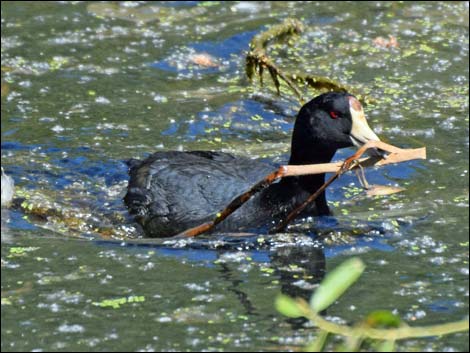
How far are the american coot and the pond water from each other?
6.1 inches

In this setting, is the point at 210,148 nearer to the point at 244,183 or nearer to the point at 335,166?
the point at 244,183

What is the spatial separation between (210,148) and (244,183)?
1.23m

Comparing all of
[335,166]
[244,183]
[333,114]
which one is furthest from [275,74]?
[335,166]

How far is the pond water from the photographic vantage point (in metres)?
4.34

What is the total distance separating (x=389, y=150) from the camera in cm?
486

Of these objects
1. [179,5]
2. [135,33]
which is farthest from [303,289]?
[179,5]

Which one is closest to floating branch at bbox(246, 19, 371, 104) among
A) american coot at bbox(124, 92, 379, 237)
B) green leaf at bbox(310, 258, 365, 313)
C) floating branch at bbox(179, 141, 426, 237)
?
american coot at bbox(124, 92, 379, 237)

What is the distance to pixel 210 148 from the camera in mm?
6988

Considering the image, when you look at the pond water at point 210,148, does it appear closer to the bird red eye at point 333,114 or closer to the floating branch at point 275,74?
the floating branch at point 275,74

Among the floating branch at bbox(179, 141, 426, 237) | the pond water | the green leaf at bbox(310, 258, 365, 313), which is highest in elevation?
the green leaf at bbox(310, 258, 365, 313)

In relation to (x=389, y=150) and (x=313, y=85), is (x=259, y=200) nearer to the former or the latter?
(x=389, y=150)

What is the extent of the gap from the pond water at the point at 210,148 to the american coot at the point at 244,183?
6.1 inches

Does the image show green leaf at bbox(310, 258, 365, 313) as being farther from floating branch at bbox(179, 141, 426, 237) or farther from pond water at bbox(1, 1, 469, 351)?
floating branch at bbox(179, 141, 426, 237)

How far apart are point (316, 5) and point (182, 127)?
106 inches
